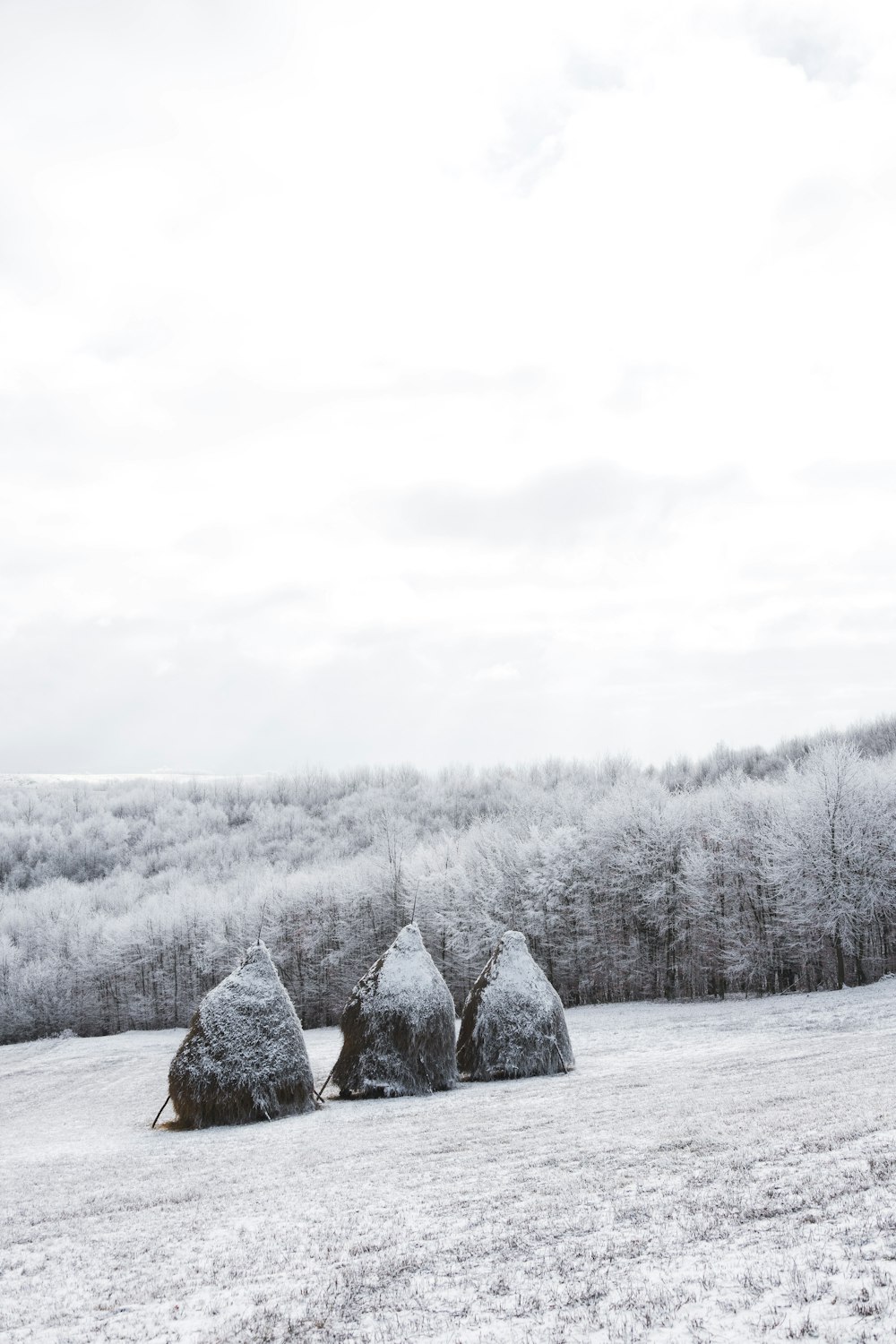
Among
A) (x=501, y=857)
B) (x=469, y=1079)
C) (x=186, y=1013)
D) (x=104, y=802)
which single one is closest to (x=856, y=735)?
(x=501, y=857)

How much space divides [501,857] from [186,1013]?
113 ft

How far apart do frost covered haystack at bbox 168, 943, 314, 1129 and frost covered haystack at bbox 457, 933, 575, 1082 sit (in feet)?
21.5

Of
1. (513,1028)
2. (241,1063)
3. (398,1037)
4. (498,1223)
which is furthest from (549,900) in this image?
(498,1223)

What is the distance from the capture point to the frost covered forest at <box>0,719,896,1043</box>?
57969mm

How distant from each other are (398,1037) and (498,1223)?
18.7m

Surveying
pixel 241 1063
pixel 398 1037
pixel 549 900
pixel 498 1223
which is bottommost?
pixel 549 900

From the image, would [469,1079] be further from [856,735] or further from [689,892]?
[856,735]

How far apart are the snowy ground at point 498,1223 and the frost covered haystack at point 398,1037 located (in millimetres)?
4772

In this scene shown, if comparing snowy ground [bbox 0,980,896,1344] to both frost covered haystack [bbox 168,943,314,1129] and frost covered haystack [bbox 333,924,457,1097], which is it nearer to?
frost covered haystack [bbox 168,943,314,1129]

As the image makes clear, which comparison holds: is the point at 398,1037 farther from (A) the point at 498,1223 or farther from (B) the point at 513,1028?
(A) the point at 498,1223

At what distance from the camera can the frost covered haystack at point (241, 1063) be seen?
25344 millimetres

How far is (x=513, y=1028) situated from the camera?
99.2ft

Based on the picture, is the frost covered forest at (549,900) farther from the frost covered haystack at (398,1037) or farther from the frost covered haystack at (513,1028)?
the frost covered haystack at (398,1037)

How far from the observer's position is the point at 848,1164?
10.1m
